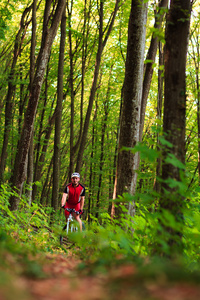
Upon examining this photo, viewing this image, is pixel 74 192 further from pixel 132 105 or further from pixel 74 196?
pixel 132 105

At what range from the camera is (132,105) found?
276 inches

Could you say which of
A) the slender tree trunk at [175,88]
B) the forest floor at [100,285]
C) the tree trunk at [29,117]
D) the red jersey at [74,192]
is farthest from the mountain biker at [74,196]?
the forest floor at [100,285]

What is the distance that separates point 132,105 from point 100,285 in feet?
16.8

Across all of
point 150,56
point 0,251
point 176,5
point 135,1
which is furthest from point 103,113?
point 0,251

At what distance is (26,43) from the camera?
19.1 m

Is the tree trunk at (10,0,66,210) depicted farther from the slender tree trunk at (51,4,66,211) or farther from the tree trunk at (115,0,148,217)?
the slender tree trunk at (51,4,66,211)

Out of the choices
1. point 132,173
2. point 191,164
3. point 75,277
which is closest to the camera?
point 75,277

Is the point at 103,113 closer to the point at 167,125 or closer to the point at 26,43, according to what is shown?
the point at 26,43

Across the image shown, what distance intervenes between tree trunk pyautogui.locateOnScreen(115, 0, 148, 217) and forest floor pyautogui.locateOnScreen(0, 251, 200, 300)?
440 cm

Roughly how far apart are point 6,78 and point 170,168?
54.2 feet

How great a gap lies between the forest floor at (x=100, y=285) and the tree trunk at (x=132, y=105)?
4400 millimetres

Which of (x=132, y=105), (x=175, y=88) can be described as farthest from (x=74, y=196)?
(x=175, y=88)

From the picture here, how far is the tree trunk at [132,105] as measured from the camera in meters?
6.97

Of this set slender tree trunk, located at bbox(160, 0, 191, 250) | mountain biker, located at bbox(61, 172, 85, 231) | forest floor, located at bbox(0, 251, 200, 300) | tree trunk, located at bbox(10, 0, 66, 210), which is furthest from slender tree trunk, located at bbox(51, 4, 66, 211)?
forest floor, located at bbox(0, 251, 200, 300)
